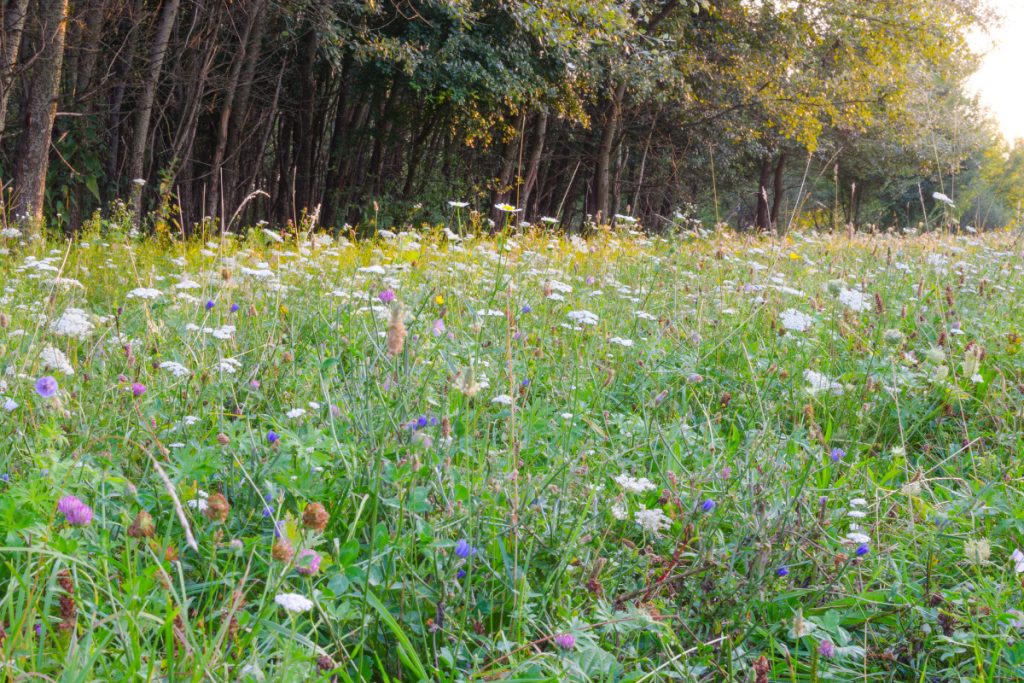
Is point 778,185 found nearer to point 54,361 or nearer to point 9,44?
point 9,44

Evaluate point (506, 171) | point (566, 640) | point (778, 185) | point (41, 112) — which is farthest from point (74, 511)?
point (778, 185)

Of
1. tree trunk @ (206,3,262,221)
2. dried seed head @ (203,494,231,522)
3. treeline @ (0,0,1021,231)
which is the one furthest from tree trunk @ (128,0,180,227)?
dried seed head @ (203,494,231,522)

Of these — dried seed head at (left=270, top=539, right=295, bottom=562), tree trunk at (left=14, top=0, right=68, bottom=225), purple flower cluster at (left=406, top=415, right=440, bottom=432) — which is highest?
tree trunk at (left=14, top=0, right=68, bottom=225)

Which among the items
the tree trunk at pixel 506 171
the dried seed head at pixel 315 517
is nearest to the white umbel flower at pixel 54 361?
the dried seed head at pixel 315 517

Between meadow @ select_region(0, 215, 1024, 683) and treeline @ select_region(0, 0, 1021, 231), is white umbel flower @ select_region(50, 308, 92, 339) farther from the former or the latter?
treeline @ select_region(0, 0, 1021, 231)

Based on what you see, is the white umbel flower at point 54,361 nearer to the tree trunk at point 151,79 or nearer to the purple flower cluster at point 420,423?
the purple flower cluster at point 420,423

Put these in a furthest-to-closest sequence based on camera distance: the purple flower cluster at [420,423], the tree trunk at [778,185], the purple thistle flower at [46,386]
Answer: the tree trunk at [778,185] → the purple flower cluster at [420,423] → the purple thistle flower at [46,386]

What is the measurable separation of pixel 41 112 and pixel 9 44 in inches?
22.4

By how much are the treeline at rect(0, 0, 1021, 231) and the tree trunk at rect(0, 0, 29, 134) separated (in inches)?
1.3

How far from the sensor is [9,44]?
21.7 ft

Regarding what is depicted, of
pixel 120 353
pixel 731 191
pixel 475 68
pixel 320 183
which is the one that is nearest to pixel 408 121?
pixel 320 183

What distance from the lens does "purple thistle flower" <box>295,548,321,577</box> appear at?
111cm

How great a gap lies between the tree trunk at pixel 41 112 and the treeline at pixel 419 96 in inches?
0.7

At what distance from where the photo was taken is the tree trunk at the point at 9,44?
6.36m
